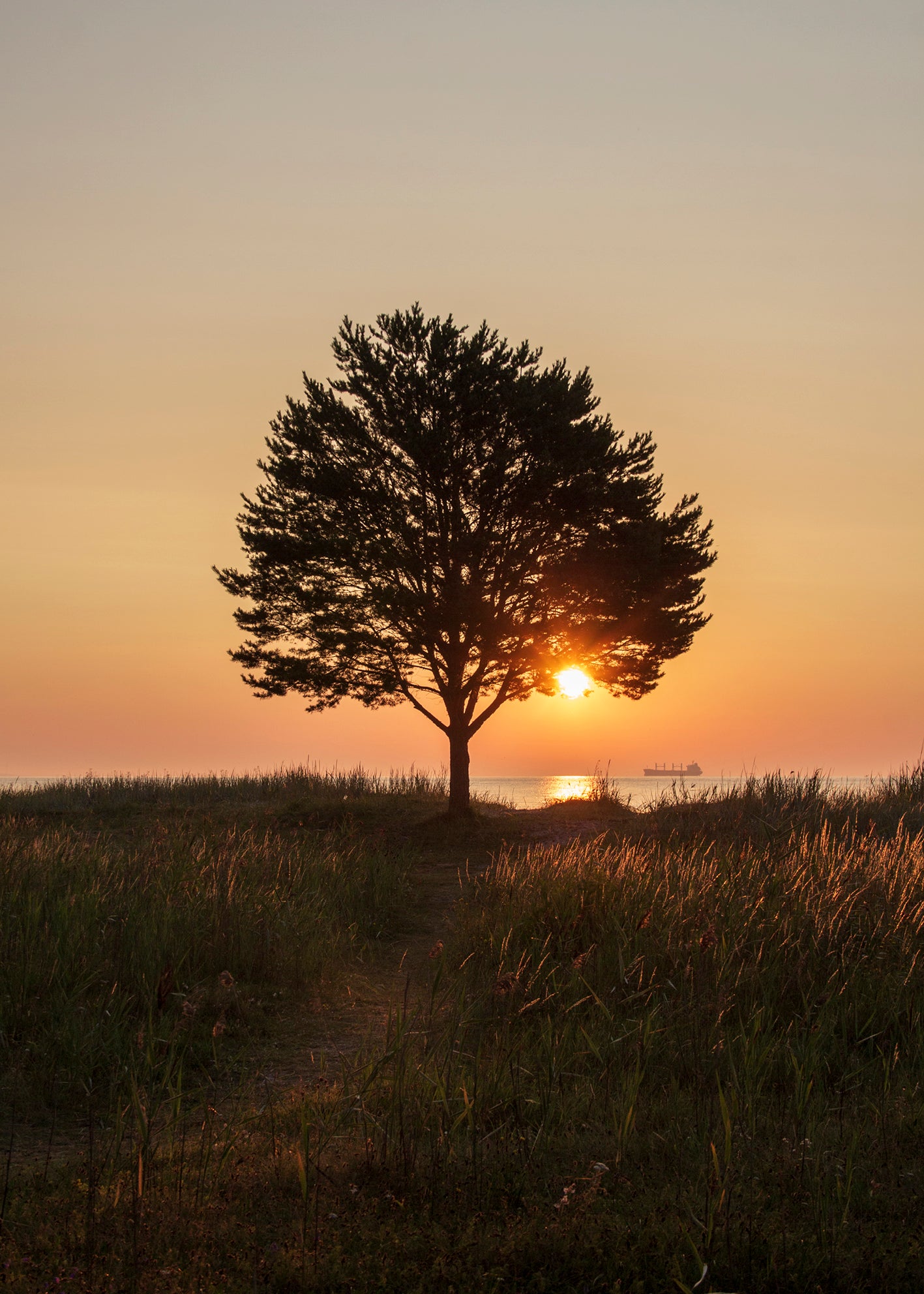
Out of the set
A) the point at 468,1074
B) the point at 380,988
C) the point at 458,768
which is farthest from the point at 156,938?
the point at 458,768

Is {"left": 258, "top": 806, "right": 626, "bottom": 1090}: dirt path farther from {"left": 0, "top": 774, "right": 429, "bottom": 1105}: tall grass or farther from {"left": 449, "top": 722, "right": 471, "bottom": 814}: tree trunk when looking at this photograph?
{"left": 449, "top": 722, "right": 471, "bottom": 814}: tree trunk

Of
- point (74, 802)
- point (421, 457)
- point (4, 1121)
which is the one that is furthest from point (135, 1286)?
point (74, 802)

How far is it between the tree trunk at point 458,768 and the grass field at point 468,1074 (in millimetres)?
8647

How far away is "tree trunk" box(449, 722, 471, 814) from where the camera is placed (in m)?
21.0

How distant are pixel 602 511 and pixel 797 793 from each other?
772cm

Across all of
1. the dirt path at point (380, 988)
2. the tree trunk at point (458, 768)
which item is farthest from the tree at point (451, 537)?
the dirt path at point (380, 988)

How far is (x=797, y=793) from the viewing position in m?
18.0

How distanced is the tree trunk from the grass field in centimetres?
865

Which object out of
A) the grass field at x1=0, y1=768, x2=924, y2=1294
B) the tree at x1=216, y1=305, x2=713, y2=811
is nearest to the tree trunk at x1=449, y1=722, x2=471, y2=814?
the tree at x1=216, y1=305, x2=713, y2=811

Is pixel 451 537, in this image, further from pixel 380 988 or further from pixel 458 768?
pixel 380 988

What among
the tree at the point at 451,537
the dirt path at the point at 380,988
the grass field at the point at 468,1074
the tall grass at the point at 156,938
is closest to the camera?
the grass field at the point at 468,1074

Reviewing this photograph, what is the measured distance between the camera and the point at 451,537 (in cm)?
2123

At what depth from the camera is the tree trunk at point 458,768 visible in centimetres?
2103

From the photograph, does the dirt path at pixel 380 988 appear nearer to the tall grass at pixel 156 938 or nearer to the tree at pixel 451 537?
the tall grass at pixel 156 938
